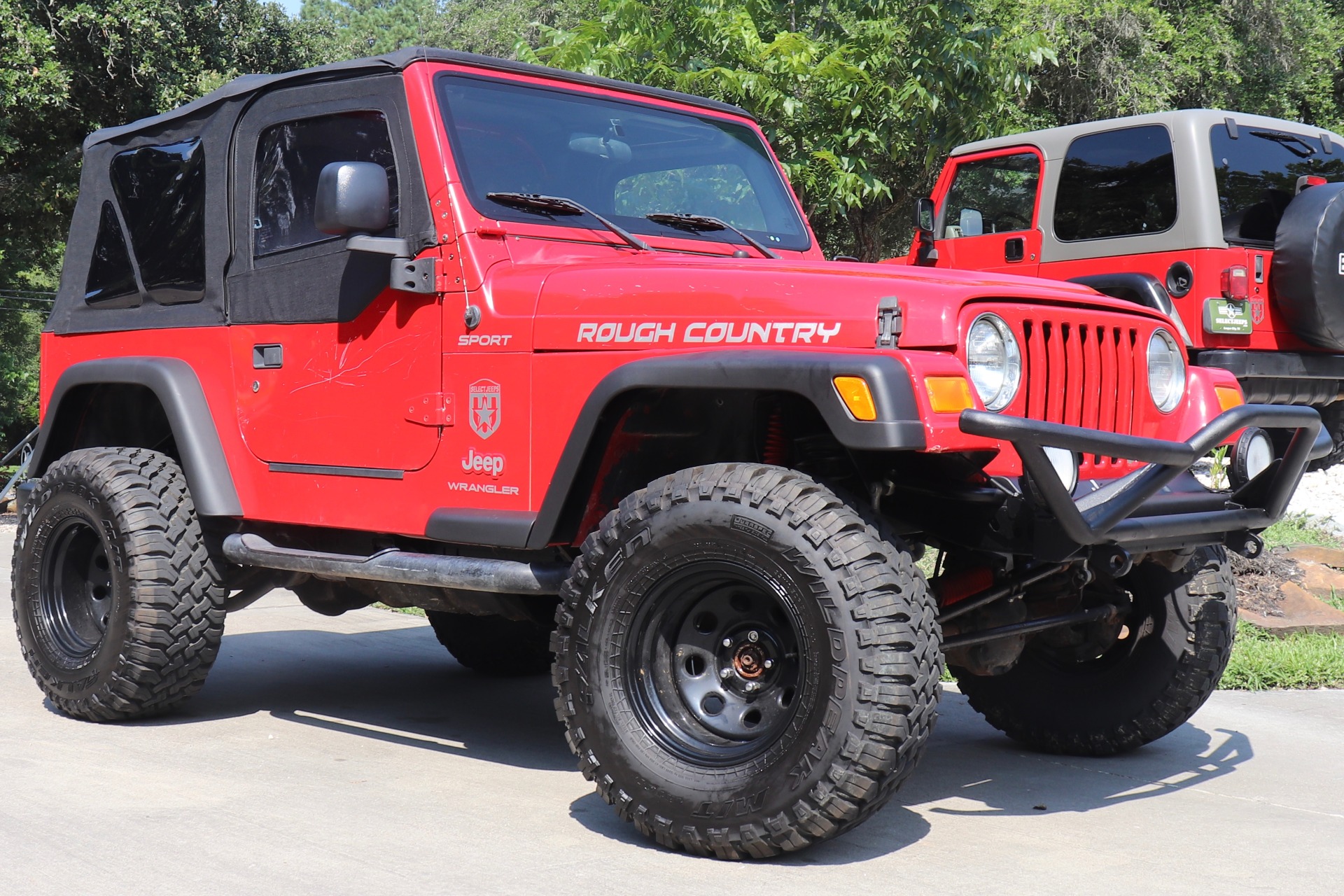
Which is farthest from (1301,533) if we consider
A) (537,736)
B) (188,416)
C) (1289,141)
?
(188,416)

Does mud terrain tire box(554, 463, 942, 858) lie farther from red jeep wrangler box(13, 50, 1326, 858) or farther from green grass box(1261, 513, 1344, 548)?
green grass box(1261, 513, 1344, 548)

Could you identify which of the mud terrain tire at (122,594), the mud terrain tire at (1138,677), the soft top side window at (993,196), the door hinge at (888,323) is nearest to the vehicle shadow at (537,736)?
the mud terrain tire at (1138,677)

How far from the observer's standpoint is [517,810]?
4.11m

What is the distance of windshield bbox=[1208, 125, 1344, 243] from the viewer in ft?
28.6

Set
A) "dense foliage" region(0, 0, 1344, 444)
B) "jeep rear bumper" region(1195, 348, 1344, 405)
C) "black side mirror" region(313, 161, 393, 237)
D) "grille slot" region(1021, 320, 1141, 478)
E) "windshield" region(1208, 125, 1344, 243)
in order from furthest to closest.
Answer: "dense foliage" region(0, 0, 1344, 444), "windshield" region(1208, 125, 1344, 243), "jeep rear bumper" region(1195, 348, 1344, 405), "black side mirror" region(313, 161, 393, 237), "grille slot" region(1021, 320, 1141, 478)

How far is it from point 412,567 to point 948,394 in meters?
1.89

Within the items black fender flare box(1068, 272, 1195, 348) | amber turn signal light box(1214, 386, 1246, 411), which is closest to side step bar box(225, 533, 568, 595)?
amber turn signal light box(1214, 386, 1246, 411)

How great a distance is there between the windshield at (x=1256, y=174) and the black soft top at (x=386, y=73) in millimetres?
4377

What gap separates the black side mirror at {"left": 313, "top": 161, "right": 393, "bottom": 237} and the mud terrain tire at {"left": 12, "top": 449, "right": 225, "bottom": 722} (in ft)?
4.84

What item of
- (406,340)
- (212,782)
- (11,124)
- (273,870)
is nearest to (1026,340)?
(406,340)

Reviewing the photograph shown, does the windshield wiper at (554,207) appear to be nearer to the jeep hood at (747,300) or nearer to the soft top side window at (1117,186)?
the jeep hood at (747,300)

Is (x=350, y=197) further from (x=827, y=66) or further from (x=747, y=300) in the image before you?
(x=827, y=66)

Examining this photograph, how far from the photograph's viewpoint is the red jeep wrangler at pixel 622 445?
11.4 ft

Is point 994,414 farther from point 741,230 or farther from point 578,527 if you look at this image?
point 741,230
